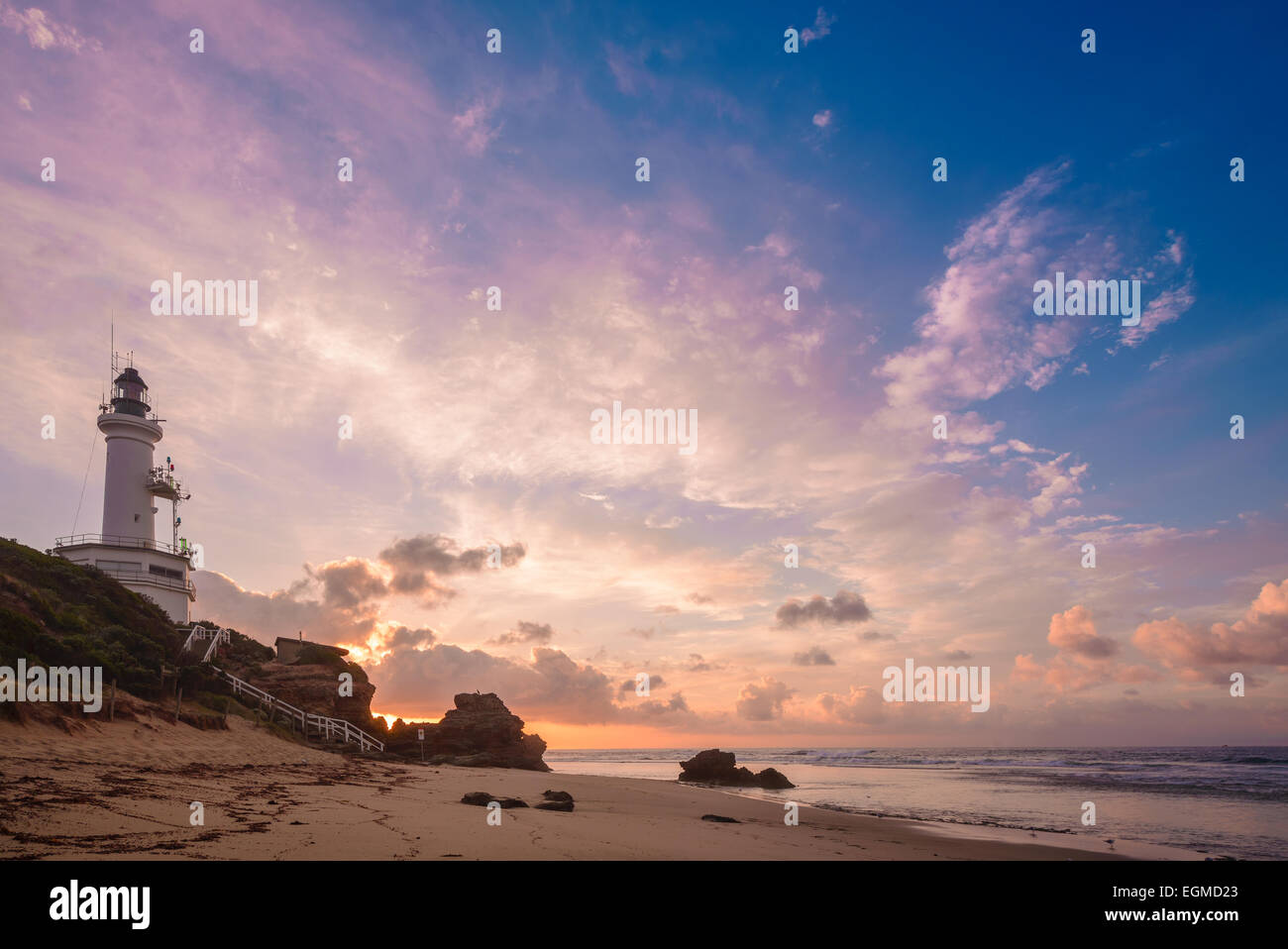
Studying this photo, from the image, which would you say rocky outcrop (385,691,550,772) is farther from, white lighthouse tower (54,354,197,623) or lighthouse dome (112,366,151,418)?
lighthouse dome (112,366,151,418)

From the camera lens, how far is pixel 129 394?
4881 centimetres

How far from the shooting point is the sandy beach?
359 inches

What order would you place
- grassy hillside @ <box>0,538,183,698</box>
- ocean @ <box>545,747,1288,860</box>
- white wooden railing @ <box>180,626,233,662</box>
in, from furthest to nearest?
white wooden railing @ <box>180,626,233,662</box> → grassy hillside @ <box>0,538,183,698</box> → ocean @ <box>545,747,1288,860</box>

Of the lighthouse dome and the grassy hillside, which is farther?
the lighthouse dome

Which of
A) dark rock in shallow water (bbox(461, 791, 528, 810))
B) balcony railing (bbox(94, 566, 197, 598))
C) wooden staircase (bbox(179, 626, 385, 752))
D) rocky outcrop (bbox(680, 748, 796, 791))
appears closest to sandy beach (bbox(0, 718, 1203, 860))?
dark rock in shallow water (bbox(461, 791, 528, 810))

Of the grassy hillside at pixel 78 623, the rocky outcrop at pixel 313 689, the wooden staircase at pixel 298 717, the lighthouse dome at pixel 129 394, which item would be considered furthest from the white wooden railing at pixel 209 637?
the lighthouse dome at pixel 129 394

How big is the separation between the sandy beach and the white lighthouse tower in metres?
25.8

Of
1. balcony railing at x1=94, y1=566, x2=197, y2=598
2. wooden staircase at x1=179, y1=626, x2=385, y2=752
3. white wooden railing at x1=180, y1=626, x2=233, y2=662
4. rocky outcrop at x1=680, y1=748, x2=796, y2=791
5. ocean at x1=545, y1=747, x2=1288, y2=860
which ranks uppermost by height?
balcony railing at x1=94, y1=566, x2=197, y2=598

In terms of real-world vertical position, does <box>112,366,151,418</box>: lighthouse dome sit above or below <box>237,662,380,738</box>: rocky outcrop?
above

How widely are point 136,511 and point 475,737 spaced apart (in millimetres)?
28241

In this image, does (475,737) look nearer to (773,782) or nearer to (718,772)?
(718,772)

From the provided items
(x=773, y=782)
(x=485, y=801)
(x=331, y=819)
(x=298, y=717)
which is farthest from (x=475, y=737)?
(x=331, y=819)

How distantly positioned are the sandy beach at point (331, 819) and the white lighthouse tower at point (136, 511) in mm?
25835
